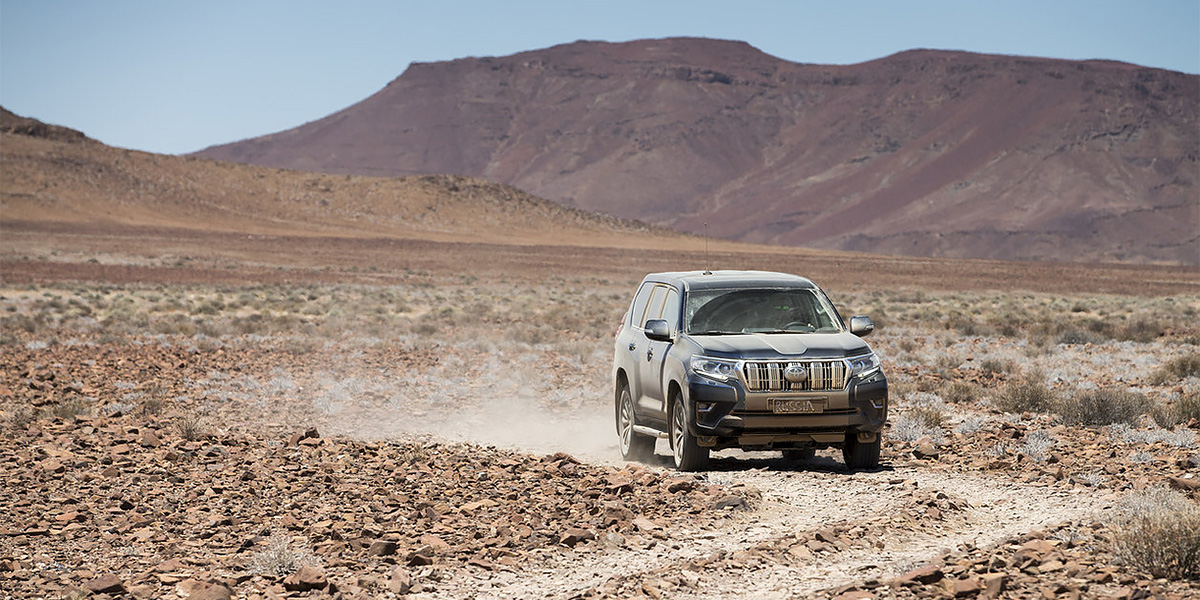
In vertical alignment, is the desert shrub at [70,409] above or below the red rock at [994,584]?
below

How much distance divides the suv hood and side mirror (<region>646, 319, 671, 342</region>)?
0.87 ft

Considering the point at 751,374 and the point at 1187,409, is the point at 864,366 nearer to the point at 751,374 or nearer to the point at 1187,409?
the point at 751,374

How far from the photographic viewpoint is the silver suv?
9828mm

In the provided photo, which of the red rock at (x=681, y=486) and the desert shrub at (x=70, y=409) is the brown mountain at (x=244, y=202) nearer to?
the desert shrub at (x=70, y=409)

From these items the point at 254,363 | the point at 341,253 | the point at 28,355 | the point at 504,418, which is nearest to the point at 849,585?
the point at 504,418

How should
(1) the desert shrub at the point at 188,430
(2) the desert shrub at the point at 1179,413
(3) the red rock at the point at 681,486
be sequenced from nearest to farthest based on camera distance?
(3) the red rock at the point at 681,486
(1) the desert shrub at the point at 188,430
(2) the desert shrub at the point at 1179,413

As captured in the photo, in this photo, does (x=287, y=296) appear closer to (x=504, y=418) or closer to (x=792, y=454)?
(x=504, y=418)

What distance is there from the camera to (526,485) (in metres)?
9.77

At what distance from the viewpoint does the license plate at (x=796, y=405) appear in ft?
32.1

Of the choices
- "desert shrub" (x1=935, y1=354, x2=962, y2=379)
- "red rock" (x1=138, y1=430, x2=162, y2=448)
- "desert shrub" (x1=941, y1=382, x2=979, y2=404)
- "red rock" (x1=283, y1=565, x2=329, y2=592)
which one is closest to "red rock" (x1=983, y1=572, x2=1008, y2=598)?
"red rock" (x1=283, y1=565, x2=329, y2=592)

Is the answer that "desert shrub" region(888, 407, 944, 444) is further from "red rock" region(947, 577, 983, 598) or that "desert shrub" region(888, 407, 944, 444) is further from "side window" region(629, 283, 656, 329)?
"red rock" region(947, 577, 983, 598)

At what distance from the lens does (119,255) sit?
72500 mm

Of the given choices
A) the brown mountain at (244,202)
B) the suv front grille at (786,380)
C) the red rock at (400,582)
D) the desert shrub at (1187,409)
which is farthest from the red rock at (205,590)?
the brown mountain at (244,202)

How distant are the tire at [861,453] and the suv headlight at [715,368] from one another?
1.20 meters
